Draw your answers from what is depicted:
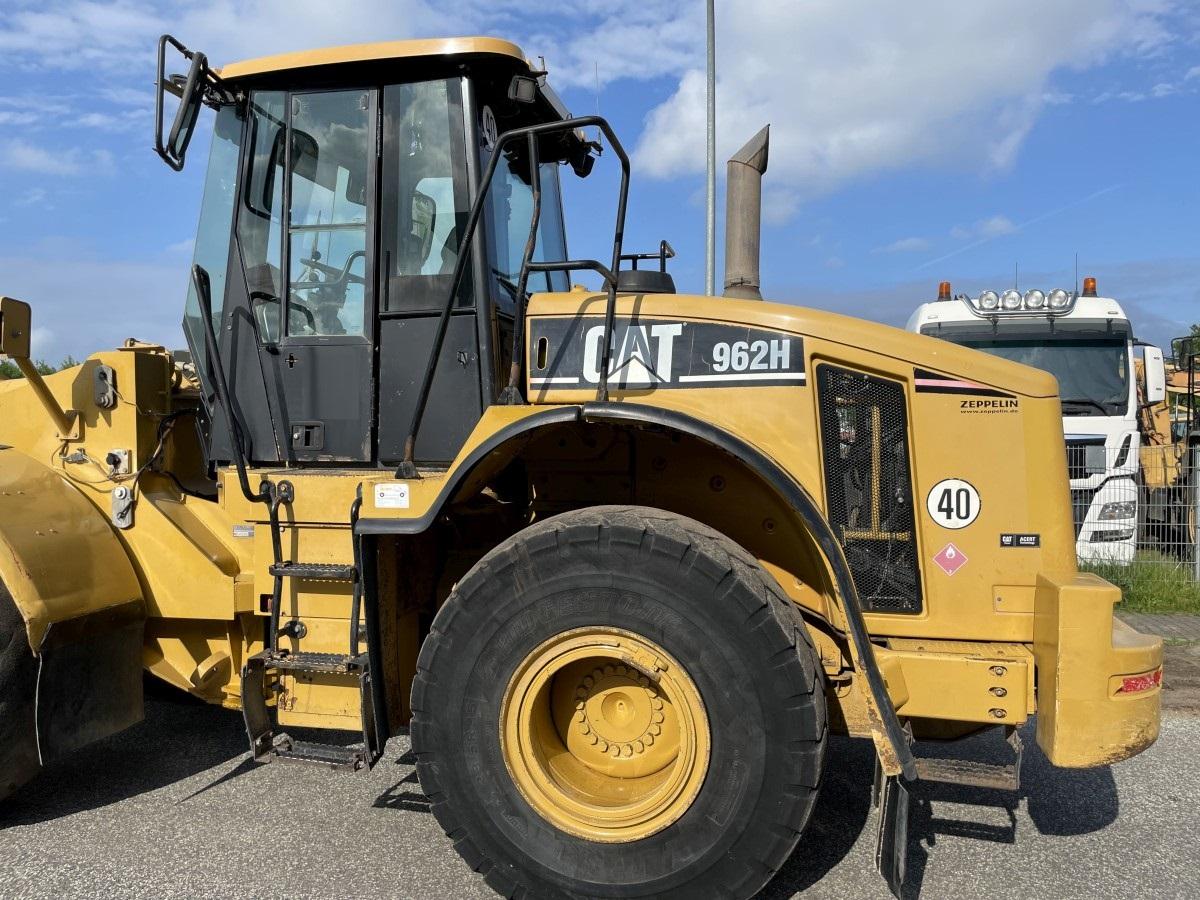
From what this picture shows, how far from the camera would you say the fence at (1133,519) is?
733 centimetres

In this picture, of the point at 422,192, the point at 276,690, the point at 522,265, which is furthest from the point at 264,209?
the point at 276,690

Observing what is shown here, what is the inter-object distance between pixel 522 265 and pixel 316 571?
135 cm

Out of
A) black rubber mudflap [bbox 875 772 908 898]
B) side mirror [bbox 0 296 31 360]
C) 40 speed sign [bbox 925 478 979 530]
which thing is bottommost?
black rubber mudflap [bbox 875 772 908 898]

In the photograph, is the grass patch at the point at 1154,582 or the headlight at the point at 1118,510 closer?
the grass patch at the point at 1154,582

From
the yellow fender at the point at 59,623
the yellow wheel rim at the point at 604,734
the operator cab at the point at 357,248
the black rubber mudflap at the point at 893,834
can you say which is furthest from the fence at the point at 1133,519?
the yellow fender at the point at 59,623

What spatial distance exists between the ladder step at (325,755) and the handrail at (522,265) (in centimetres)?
101

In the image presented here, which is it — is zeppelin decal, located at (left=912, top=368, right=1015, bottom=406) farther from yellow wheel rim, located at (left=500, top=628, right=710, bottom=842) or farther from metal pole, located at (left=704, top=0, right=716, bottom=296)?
metal pole, located at (left=704, top=0, right=716, bottom=296)

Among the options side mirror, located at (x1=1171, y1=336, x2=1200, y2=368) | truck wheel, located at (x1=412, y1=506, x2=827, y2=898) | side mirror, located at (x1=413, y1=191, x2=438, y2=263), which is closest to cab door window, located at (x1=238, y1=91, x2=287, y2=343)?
side mirror, located at (x1=413, y1=191, x2=438, y2=263)

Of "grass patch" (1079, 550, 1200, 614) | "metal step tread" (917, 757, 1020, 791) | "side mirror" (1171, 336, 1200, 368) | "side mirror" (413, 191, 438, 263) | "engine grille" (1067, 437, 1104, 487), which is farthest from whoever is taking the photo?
"side mirror" (1171, 336, 1200, 368)

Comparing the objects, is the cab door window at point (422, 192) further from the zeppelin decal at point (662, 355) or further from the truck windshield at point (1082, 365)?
the truck windshield at point (1082, 365)

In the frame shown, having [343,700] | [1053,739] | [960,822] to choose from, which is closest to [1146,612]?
[960,822]

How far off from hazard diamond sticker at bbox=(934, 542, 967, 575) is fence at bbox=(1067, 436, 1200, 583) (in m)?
5.11

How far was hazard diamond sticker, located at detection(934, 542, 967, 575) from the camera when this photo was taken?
2.93 meters

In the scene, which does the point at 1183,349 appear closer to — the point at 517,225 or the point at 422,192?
the point at 517,225
